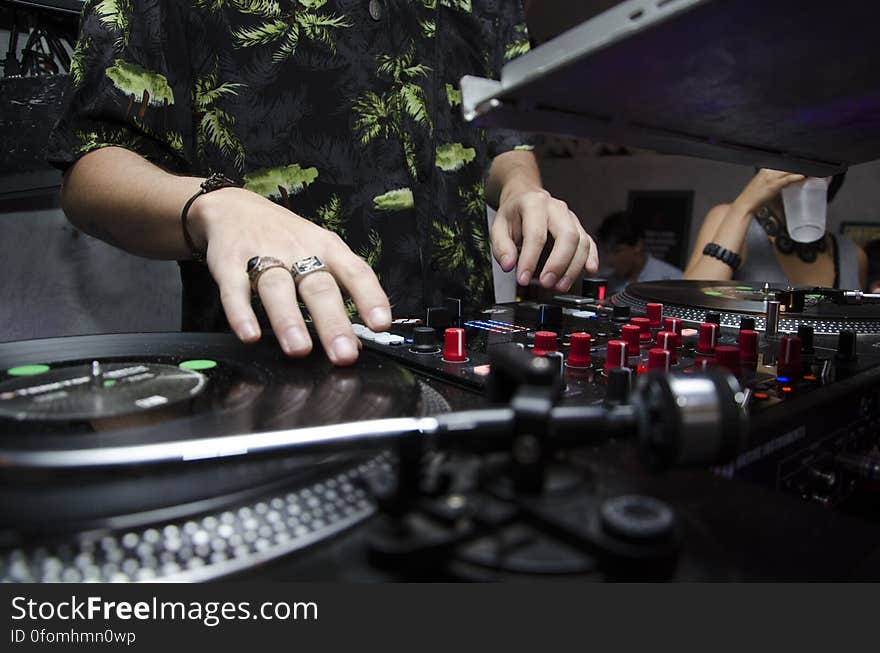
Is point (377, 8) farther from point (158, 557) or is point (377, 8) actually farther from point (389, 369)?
point (158, 557)

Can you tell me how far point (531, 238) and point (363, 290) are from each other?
18.7 inches

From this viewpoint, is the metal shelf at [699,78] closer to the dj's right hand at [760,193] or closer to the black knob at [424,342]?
the black knob at [424,342]

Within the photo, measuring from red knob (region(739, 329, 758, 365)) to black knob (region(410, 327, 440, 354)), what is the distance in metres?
0.41

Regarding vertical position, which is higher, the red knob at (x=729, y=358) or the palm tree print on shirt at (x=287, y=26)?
the palm tree print on shirt at (x=287, y=26)

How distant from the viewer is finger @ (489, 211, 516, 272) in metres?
1.15

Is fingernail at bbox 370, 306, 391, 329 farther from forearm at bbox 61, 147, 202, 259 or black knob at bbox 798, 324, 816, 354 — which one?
black knob at bbox 798, 324, 816, 354

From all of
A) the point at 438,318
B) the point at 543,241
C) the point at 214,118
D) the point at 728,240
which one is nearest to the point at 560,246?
the point at 543,241

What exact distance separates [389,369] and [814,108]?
60cm

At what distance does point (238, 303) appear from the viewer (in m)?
0.68

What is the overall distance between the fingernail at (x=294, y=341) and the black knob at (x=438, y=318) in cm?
33

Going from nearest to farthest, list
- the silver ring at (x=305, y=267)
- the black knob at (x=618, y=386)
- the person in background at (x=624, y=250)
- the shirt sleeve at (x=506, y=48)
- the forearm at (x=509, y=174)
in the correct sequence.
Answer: the black knob at (x=618, y=386) → the silver ring at (x=305, y=267) → the forearm at (x=509, y=174) → the shirt sleeve at (x=506, y=48) → the person in background at (x=624, y=250)

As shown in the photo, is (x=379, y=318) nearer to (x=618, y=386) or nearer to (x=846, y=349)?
(x=618, y=386)

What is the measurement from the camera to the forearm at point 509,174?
1.55 metres

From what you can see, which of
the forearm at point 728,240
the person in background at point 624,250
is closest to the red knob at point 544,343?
the forearm at point 728,240
